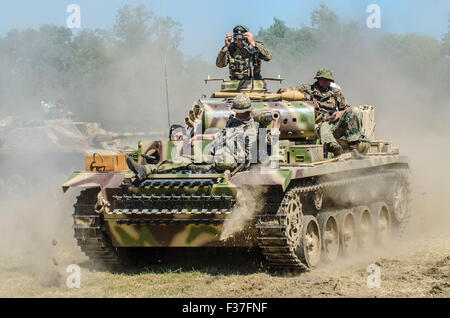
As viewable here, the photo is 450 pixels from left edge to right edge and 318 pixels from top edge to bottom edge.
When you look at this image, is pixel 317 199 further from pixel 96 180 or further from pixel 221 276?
pixel 96 180

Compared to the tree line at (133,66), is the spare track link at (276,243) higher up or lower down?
lower down

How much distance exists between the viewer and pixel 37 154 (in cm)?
2381

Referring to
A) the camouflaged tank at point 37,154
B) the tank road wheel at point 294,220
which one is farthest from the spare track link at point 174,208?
the camouflaged tank at point 37,154

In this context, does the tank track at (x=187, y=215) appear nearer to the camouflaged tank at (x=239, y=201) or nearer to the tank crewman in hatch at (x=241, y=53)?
the camouflaged tank at (x=239, y=201)

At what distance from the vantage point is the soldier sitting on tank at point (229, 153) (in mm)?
10688

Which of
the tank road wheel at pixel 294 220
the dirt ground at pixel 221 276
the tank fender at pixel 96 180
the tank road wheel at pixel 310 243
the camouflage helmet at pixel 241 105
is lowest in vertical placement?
the dirt ground at pixel 221 276

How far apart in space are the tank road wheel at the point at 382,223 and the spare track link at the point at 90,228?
516 cm

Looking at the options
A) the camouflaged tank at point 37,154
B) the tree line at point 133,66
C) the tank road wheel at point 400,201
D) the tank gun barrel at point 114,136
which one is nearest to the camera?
the tank road wheel at point 400,201

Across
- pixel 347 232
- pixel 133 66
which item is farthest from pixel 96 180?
pixel 133 66

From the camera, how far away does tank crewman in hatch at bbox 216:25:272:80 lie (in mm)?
14250

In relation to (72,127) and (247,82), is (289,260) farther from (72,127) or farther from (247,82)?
(72,127)

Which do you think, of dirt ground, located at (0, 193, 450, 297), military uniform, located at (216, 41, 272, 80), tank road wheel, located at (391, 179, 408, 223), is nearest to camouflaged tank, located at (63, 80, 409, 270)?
dirt ground, located at (0, 193, 450, 297)

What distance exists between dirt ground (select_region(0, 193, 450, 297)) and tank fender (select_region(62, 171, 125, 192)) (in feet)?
3.10

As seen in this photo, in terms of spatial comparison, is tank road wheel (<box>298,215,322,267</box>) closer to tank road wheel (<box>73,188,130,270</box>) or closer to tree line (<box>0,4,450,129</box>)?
tank road wheel (<box>73,188,130,270</box>)
